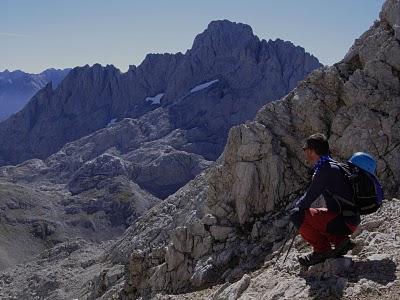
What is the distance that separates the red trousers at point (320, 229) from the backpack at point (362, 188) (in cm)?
48

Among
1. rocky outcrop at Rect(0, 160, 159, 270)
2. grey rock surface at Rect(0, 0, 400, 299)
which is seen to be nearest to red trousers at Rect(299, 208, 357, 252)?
grey rock surface at Rect(0, 0, 400, 299)

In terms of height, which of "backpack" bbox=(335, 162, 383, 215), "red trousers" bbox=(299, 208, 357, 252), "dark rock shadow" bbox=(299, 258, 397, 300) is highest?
"backpack" bbox=(335, 162, 383, 215)

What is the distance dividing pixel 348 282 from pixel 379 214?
17.2 ft

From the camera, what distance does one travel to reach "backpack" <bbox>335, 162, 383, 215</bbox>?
10.5m

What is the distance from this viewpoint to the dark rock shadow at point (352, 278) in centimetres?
1011

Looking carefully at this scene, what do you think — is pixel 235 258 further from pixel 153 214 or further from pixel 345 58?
pixel 153 214

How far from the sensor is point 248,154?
89.9 feet

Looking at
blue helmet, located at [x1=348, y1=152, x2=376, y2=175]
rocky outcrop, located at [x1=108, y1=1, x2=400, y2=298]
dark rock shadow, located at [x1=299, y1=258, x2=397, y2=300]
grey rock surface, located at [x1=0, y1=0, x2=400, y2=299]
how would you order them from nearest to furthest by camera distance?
1. dark rock shadow, located at [x1=299, y1=258, x2=397, y2=300]
2. blue helmet, located at [x1=348, y1=152, x2=376, y2=175]
3. grey rock surface, located at [x1=0, y1=0, x2=400, y2=299]
4. rocky outcrop, located at [x1=108, y1=1, x2=400, y2=298]

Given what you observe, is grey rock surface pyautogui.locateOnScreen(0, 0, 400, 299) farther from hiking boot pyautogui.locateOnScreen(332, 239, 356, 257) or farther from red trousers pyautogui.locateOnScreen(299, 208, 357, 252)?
hiking boot pyautogui.locateOnScreen(332, 239, 356, 257)

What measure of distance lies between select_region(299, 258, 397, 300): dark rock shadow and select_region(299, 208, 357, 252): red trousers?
0.64m

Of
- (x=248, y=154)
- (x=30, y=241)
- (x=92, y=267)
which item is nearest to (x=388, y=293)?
(x=248, y=154)

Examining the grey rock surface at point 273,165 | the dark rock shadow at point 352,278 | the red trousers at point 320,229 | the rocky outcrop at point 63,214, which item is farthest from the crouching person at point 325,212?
the rocky outcrop at point 63,214

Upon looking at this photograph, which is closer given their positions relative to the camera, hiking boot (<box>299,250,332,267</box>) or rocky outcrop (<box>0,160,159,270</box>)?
hiking boot (<box>299,250,332,267</box>)

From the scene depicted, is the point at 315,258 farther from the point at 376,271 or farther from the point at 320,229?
the point at 376,271
